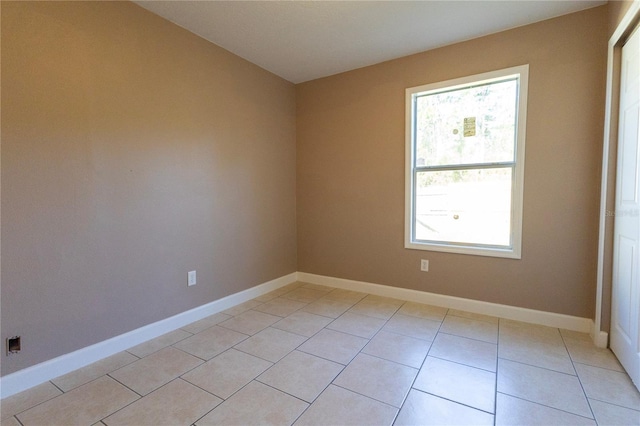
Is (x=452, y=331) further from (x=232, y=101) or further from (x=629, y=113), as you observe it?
(x=232, y=101)

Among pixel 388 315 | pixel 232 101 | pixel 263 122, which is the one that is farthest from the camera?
pixel 263 122

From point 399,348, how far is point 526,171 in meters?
1.84

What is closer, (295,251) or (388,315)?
(388,315)

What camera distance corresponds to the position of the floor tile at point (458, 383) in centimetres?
160

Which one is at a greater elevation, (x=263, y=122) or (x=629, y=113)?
(x=263, y=122)

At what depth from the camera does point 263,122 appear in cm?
332

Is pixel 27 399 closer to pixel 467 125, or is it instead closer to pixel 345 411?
pixel 345 411

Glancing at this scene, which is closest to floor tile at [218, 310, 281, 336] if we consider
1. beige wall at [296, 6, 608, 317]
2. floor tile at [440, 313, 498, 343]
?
beige wall at [296, 6, 608, 317]

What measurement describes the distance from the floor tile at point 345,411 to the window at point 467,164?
179cm

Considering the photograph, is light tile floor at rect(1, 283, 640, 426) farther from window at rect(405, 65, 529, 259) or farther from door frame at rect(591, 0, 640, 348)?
window at rect(405, 65, 529, 259)

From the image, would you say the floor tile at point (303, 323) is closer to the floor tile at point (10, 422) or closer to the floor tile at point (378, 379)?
the floor tile at point (378, 379)

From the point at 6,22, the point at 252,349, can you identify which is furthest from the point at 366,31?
the point at 252,349

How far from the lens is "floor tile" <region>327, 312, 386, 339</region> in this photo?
7.93ft

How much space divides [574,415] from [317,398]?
1305 mm
